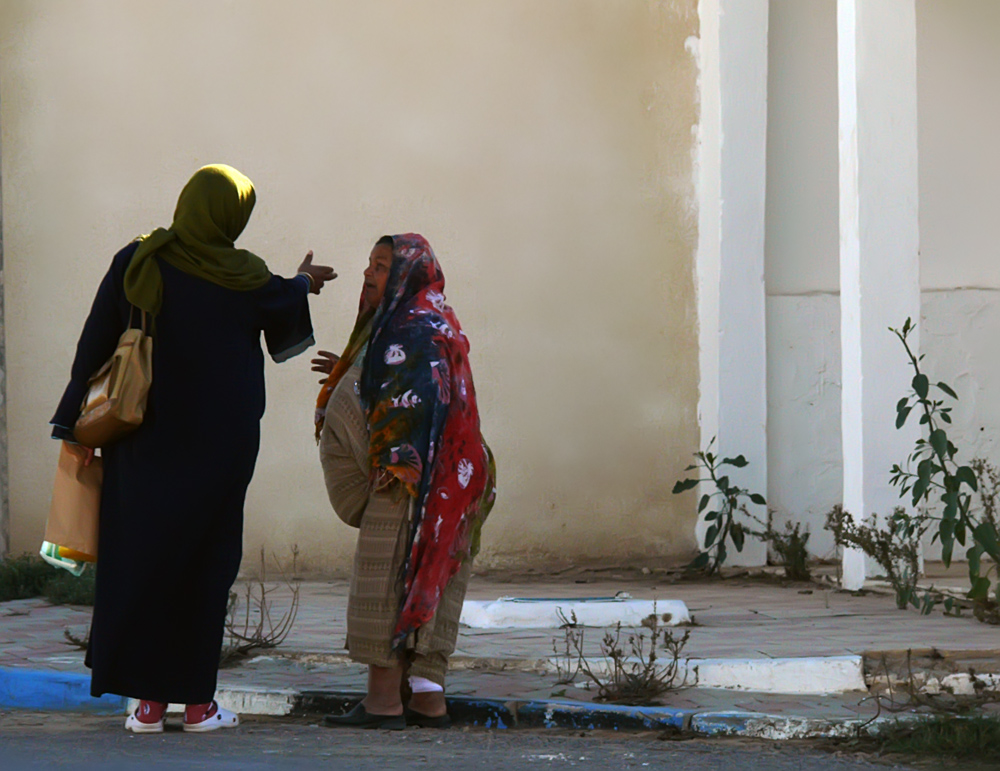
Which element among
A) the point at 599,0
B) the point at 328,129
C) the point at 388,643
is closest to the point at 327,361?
the point at 388,643

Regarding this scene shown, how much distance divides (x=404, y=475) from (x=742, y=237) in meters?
4.77

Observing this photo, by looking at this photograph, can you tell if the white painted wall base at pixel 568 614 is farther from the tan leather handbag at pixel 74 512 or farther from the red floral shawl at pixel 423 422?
the tan leather handbag at pixel 74 512

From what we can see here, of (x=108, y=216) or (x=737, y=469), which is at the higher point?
(x=108, y=216)

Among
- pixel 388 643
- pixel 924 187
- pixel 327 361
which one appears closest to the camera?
pixel 388 643

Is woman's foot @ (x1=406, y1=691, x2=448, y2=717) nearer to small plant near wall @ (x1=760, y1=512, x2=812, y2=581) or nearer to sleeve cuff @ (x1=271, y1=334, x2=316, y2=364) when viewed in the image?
sleeve cuff @ (x1=271, y1=334, x2=316, y2=364)

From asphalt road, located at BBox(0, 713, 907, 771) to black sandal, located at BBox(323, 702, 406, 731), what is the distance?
0.13 feet

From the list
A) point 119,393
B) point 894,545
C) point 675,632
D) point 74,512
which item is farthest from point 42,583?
point 894,545

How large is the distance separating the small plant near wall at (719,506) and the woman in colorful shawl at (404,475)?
13.6 ft

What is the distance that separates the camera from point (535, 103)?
9.11 m

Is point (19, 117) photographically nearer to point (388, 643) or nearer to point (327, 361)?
point (327, 361)

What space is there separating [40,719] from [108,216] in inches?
179

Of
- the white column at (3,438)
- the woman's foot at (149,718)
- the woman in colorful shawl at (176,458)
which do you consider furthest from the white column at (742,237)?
the woman's foot at (149,718)

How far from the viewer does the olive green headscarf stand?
4.52 metres

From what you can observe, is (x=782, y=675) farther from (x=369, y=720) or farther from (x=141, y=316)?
(x=141, y=316)
